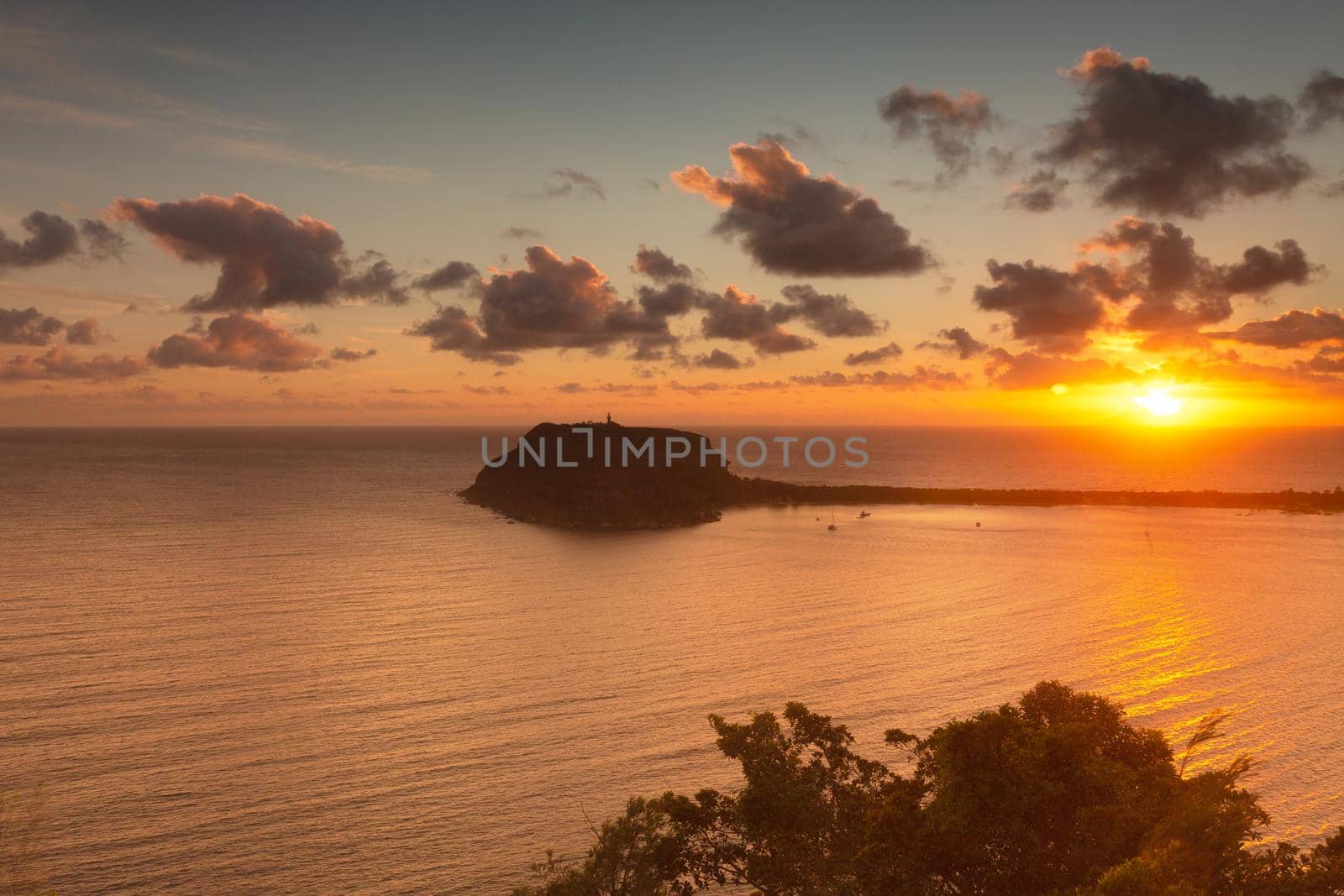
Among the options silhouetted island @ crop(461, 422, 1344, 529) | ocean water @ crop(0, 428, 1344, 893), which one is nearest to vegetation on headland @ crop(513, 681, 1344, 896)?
ocean water @ crop(0, 428, 1344, 893)

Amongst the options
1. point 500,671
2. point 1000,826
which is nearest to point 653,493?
point 500,671

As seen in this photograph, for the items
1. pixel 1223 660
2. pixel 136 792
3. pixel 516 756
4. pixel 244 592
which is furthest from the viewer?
pixel 244 592

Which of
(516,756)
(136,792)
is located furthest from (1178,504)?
(136,792)

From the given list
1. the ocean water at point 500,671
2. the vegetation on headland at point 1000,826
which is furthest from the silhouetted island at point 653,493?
the vegetation on headland at point 1000,826

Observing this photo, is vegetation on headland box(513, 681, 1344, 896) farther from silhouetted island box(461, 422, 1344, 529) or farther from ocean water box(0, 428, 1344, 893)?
silhouetted island box(461, 422, 1344, 529)

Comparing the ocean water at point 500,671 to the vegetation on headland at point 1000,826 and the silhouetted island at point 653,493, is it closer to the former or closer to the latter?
the vegetation on headland at point 1000,826

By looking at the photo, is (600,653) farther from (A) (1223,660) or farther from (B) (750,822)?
(A) (1223,660)

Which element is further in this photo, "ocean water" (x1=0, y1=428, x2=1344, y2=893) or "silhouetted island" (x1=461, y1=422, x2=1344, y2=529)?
"silhouetted island" (x1=461, y1=422, x2=1344, y2=529)
